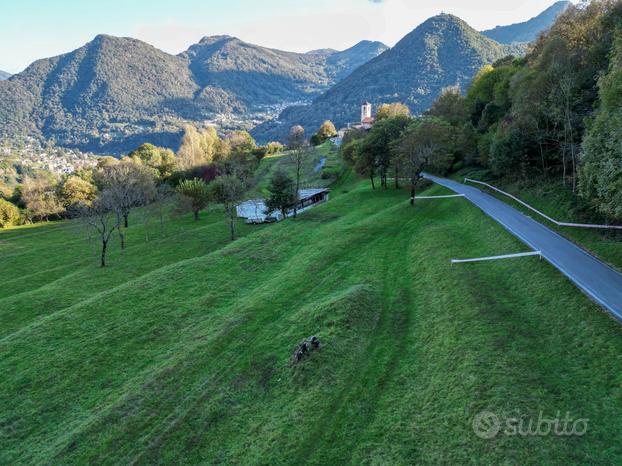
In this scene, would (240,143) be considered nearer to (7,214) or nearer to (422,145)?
(7,214)

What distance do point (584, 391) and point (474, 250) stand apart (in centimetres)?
1685

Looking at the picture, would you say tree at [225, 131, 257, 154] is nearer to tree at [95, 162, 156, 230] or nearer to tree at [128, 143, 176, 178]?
tree at [128, 143, 176, 178]

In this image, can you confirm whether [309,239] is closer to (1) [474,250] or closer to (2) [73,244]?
(1) [474,250]

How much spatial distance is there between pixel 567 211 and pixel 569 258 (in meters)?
9.98

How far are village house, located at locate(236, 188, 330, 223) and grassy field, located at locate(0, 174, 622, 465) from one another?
29655mm

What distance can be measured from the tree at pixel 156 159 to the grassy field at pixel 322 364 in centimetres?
9054

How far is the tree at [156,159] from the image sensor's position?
117825 millimetres

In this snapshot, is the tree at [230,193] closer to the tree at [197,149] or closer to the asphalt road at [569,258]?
the asphalt road at [569,258]

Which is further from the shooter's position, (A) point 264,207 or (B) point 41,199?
(B) point 41,199

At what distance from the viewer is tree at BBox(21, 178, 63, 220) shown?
91.9 meters

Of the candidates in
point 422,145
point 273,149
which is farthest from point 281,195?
point 273,149

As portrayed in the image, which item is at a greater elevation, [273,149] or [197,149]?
[273,149]

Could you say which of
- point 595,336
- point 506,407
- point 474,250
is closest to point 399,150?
point 474,250

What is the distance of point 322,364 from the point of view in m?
17.8
